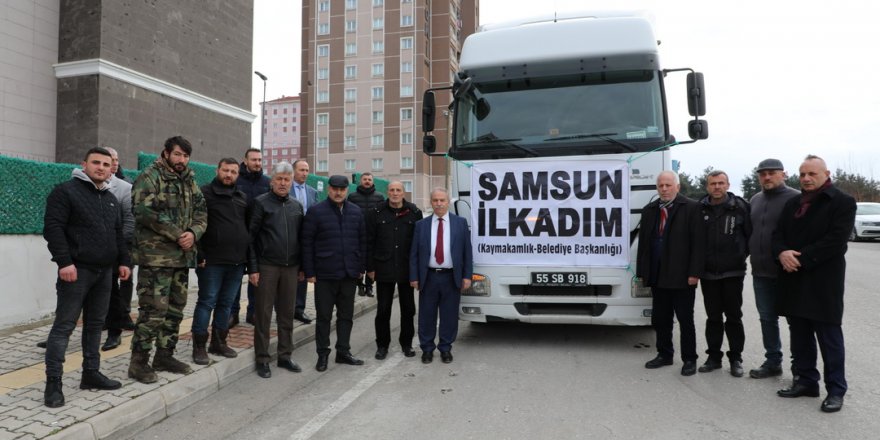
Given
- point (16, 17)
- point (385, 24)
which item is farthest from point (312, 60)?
point (16, 17)

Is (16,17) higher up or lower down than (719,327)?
higher up

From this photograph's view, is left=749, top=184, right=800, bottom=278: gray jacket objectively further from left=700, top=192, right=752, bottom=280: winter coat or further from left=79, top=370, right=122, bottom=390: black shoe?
left=79, top=370, right=122, bottom=390: black shoe

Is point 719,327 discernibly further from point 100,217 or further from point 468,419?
point 100,217

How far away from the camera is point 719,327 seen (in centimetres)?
513

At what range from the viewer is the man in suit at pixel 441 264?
5629 mm

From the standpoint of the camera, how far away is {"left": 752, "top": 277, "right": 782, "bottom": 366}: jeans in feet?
16.1

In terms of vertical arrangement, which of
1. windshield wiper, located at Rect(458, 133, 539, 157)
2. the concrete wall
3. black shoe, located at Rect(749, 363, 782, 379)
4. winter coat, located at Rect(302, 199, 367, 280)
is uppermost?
the concrete wall

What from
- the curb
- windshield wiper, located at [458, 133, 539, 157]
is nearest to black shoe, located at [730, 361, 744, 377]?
windshield wiper, located at [458, 133, 539, 157]

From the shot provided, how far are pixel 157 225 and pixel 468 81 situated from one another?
3643 millimetres

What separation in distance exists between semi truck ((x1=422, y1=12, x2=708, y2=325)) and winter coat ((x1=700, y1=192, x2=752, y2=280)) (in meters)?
0.72

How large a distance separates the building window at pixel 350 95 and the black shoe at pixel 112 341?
52.9 meters

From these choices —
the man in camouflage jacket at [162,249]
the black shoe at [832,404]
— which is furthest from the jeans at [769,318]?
the man in camouflage jacket at [162,249]

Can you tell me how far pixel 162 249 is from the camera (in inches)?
172

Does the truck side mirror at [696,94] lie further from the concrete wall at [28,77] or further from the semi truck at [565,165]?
the concrete wall at [28,77]
